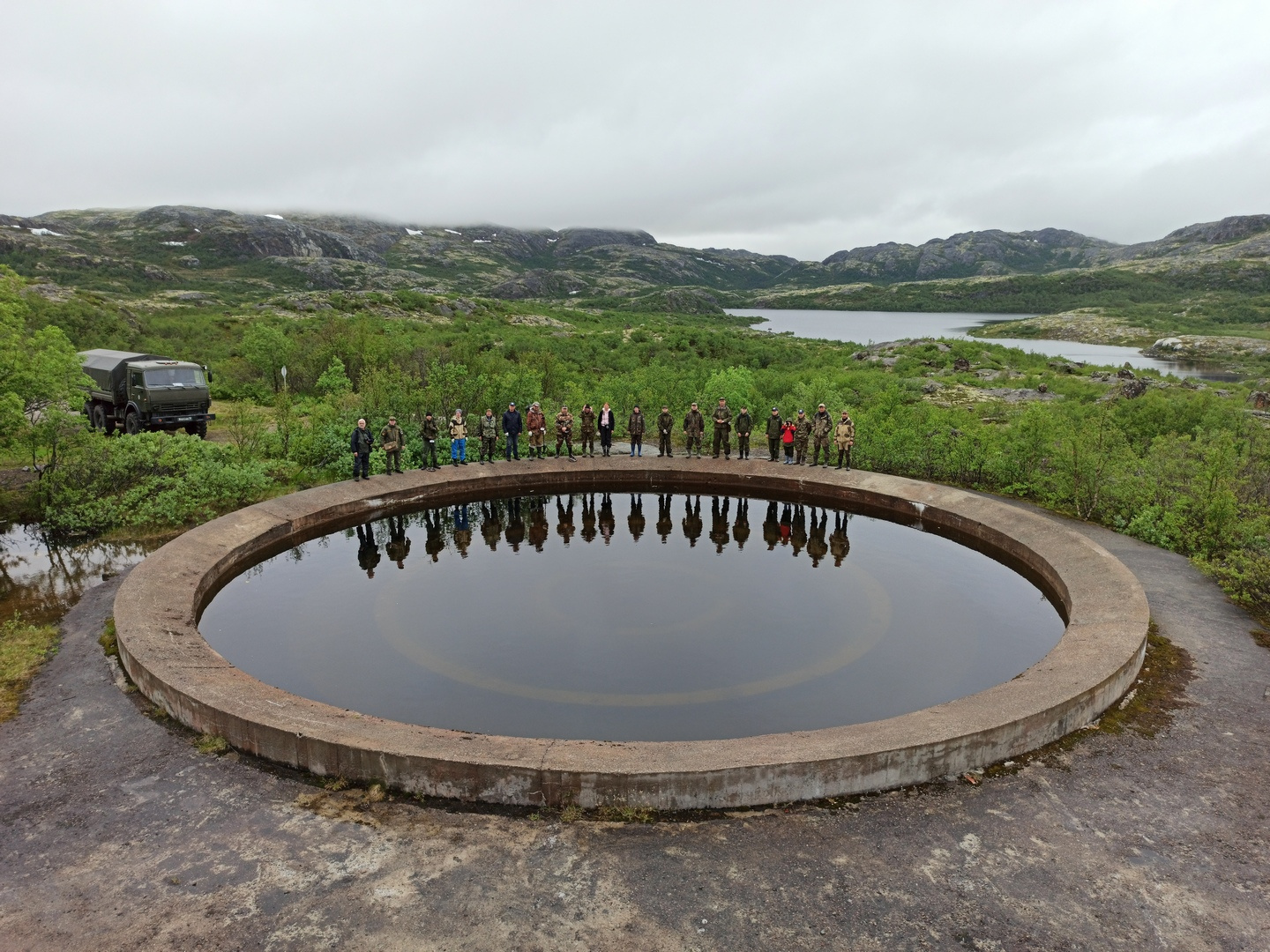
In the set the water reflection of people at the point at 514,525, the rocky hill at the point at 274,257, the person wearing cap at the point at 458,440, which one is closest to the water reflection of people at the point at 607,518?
the water reflection of people at the point at 514,525

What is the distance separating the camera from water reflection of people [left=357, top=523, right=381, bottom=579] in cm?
1190

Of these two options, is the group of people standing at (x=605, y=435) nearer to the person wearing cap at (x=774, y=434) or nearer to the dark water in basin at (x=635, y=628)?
the person wearing cap at (x=774, y=434)

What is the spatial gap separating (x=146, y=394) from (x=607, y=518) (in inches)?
569

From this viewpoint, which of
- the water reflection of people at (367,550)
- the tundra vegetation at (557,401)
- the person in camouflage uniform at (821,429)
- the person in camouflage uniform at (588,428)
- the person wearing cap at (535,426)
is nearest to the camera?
the water reflection of people at (367,550)

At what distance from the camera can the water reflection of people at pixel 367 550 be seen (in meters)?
11.9

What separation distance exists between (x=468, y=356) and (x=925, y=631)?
24752mm

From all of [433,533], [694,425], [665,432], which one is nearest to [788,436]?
[694,425]

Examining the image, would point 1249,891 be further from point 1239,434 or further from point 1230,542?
point 1239,434

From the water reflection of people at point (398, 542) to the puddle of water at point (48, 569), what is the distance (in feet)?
12.0

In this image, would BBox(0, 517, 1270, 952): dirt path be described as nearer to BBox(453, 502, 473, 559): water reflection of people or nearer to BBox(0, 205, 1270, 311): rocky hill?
BBox(453, 502, 473, 559): water reflection of people

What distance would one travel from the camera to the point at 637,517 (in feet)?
48.7

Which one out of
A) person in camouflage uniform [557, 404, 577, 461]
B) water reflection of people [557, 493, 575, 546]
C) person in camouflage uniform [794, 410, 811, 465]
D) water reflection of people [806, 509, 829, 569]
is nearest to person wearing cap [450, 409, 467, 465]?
person in camouflage uniform [557, 404, 577, 461]

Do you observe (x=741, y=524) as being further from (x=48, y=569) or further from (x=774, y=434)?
(x=48, y=569)

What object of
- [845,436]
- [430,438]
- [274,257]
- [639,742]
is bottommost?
[639,742]
